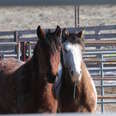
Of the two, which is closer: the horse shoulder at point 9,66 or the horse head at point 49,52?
the horse head at point 49,52

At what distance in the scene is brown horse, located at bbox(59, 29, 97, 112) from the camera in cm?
752

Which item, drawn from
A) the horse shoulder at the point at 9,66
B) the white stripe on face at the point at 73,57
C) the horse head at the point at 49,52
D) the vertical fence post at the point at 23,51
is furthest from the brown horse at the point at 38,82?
the vertical fence post at the point at 23,51

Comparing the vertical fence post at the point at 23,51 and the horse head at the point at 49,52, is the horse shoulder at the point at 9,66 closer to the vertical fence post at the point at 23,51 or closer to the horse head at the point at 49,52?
the horse head at the point at 49,52

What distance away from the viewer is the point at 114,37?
20188mm

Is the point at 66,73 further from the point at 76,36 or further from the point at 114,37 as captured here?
the point at 114,37

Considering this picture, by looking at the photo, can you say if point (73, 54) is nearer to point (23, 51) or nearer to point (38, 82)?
point (38, 82)

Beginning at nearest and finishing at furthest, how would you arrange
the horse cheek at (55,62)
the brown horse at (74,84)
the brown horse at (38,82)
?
the horse cheek at (55,62) → the brown horse at (38,82) → the brown horse at (74,84)

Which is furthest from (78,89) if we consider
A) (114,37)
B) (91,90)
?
(114,37)

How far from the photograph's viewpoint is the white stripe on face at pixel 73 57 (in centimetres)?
736

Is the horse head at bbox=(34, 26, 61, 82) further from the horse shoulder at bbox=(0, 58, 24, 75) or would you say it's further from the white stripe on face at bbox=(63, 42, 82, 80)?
the horse shoulder at bbox=(0, 58, 24, 75)

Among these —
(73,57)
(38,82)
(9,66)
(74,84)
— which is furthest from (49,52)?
(9,66)

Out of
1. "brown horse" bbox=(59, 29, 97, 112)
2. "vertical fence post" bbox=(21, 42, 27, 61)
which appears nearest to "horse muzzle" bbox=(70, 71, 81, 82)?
"brown horse" bbox=(59, 29, 97, 112)

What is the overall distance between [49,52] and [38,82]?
1.43ft

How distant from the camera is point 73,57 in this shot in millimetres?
7484
